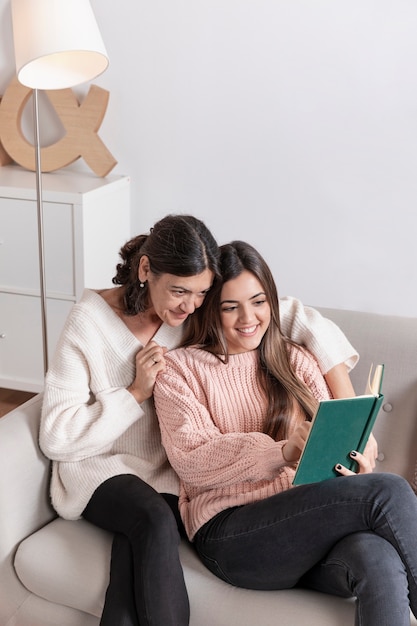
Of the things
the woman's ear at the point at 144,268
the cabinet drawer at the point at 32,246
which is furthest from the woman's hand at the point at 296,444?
the cabinet drawer at the point at 32,246

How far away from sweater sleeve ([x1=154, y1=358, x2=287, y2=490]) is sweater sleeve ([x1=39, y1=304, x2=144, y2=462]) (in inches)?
3.3

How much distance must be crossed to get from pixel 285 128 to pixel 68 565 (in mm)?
1696

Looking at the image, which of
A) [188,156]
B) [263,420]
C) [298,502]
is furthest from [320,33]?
[298,502]

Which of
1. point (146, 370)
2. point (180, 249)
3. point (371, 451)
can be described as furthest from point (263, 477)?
point (180, 249)

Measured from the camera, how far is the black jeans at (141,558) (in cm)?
162

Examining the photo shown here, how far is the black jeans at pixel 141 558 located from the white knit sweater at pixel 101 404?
3.2 inches

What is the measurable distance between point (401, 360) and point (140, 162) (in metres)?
1.44

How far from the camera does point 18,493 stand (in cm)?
183

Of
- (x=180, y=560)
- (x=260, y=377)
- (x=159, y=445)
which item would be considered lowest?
(x=180, y=560)

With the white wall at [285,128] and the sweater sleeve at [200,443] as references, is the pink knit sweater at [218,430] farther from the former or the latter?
the white wall at [285,128]

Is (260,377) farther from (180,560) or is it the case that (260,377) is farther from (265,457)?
(180,560)

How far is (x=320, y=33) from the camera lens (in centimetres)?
276

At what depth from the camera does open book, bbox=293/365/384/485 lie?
1542mm

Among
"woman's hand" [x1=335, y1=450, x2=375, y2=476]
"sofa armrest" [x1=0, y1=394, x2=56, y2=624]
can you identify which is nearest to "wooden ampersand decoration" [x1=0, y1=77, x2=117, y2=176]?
"sofa armrest" [x1=0, y1=394, x2=56, y2=624]
